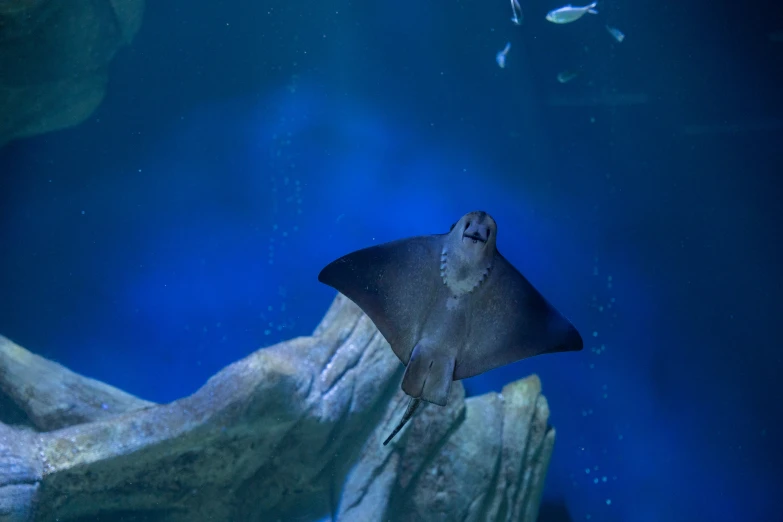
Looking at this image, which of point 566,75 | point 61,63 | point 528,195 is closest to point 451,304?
point 528,195

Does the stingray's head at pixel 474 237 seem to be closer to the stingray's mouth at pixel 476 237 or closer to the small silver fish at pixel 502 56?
the stingray's mouth at pixel 476 237

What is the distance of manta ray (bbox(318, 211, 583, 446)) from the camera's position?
9.16 ft

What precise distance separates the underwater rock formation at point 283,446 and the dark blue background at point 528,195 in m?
0.97

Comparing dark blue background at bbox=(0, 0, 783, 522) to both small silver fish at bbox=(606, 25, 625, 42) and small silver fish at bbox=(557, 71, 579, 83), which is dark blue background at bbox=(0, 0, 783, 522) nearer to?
small silver fish at bbox=(606, 25, 625, 42)

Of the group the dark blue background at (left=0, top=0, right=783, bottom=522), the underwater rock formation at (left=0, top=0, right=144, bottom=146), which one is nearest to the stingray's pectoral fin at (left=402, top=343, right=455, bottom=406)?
the dark blue background at (left=0, top=0, right=783, bottom=522)

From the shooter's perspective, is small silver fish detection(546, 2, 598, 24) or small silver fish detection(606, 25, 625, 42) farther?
small silver fish detection(606, 25, 625, 42)

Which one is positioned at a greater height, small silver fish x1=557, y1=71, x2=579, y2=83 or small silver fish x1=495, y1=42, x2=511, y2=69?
small silver fish x1=495, y1=42, x2=511, y2=69

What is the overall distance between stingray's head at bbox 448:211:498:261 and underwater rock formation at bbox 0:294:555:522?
6.66 ft

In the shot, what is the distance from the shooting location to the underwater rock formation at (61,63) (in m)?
5.74

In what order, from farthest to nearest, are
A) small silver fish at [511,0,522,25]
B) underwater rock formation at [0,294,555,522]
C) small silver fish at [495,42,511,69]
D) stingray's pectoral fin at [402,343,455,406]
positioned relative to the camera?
small silver fish at [495,42,511,69] < small silver fish at [511,0,522,25] < underwater rock formation at [0,294,555,522] < stingray's pectoral fin at [402,343,455,406]

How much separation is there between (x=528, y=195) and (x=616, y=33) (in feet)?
6.11

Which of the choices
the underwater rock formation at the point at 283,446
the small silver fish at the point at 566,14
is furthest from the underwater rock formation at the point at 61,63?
the small silver fish at the point at 566,14

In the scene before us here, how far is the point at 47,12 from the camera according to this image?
5465 mm

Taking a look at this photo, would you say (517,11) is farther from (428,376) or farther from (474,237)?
(428,376)
